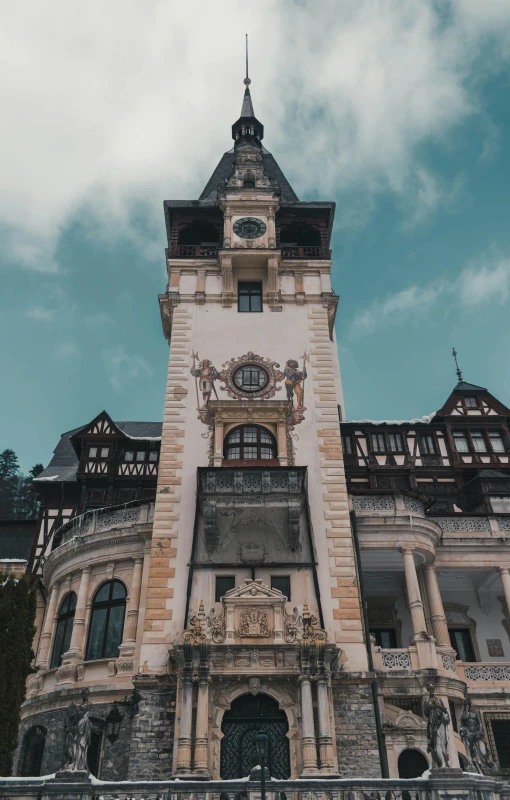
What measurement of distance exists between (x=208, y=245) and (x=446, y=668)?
23.1 metres

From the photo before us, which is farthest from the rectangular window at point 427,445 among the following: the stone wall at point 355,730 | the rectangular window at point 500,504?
the stone wall at point 355,730

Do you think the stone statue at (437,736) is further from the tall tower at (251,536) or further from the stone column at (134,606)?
the stone column at (134,606)

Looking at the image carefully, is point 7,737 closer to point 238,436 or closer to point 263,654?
point 263,654

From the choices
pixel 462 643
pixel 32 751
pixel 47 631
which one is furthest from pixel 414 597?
pixel 32 751

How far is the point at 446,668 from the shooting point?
74.0 feet

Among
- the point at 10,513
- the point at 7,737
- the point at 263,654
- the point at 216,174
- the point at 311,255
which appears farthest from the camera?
the point at 10,513

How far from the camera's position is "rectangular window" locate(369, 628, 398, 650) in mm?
26891

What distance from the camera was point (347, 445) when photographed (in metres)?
34.2

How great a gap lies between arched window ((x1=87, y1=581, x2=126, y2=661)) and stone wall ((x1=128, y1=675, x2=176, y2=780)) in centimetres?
277

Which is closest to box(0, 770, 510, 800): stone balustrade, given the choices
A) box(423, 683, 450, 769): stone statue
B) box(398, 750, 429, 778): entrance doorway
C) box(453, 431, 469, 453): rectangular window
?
box(423, 683, 450, 769): stone statue

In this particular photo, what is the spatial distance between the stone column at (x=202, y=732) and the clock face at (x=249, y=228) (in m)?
22.0

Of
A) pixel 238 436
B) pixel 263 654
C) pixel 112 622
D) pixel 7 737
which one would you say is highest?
pixel 238 436

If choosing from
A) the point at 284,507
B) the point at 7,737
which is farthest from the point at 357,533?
the point at 7,737

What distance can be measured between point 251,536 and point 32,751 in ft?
37.1
